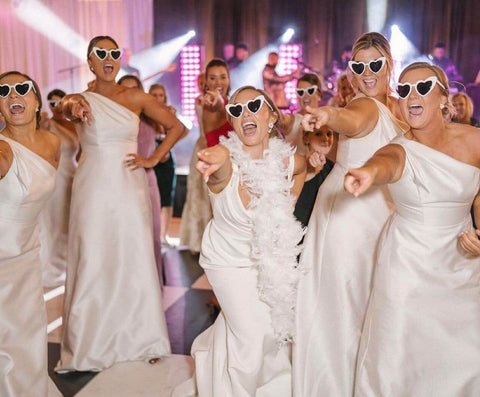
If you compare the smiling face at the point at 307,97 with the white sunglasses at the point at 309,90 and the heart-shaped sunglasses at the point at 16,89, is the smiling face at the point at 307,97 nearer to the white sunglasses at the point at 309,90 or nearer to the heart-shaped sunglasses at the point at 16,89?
the white sunglasses at the point at 309,90

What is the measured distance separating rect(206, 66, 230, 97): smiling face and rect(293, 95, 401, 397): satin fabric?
154 centimetres

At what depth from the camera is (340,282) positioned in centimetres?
241

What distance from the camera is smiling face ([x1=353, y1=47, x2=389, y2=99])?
8.03 feet

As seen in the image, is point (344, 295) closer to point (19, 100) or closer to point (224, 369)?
point (224, 369)

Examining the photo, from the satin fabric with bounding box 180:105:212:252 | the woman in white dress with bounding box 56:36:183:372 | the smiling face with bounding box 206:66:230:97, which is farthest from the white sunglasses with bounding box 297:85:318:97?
the satin fabric with bounding box 180:105:212:252

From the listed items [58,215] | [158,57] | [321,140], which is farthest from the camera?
[158,57]

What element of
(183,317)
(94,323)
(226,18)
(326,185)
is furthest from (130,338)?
(226,18)

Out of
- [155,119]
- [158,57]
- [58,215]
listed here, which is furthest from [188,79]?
[155,119]

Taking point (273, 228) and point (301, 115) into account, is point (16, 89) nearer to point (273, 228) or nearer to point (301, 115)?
point (273, 228)

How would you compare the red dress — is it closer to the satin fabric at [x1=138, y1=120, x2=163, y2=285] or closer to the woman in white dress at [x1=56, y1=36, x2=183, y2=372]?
the woman in white dress at [x1=56, y1=36, x2=183, y2=372]

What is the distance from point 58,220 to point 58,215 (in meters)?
0.04

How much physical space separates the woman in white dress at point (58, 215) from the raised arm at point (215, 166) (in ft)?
8.70

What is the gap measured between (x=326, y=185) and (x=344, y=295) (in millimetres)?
474

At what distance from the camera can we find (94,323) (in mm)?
3100
